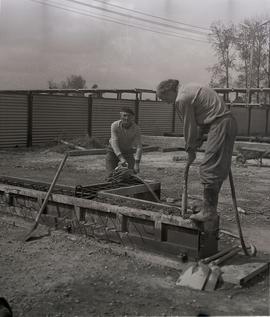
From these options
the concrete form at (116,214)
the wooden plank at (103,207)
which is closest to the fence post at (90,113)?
the concrete form at (116,214)

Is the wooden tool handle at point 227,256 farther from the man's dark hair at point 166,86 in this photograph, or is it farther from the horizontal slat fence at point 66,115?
the horizontal slat fence at point 66,115

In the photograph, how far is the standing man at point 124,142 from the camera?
763cm

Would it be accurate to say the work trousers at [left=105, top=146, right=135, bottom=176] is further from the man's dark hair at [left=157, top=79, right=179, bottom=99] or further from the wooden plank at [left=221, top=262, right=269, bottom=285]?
the wooden plank at [left=221, top=262, right=269, bottom=285]

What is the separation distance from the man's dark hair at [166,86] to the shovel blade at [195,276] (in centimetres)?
183

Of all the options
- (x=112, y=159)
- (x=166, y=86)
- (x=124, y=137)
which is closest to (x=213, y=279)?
(x=166, y=86)

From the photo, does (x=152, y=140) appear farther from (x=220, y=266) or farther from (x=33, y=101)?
(x=220, y=266)

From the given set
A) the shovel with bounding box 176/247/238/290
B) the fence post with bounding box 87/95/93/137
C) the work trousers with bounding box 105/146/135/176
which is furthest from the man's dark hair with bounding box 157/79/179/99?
the fence post with bounding box 87/95/93/137

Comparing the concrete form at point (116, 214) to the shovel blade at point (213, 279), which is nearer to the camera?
the shovel blade at point (213, 279)

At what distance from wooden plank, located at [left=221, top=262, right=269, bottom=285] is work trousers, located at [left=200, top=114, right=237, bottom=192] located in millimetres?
828

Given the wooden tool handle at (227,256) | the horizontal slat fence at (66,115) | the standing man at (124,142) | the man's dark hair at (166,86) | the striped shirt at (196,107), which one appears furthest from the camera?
the horizontal slat fence at (66,115)

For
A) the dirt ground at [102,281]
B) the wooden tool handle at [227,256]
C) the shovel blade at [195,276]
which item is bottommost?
the dirt ground at [102,281]

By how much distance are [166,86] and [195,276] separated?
1.98 m

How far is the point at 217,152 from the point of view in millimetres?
5023

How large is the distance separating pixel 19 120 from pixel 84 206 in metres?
13.5
